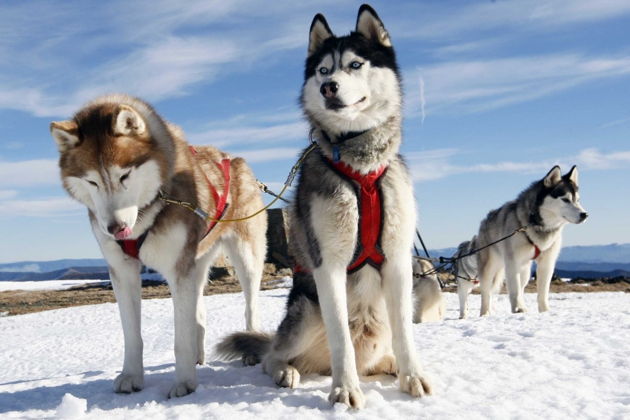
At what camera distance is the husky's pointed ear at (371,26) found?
3488 mm

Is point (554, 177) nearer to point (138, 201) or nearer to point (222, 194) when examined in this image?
point (222, 194)

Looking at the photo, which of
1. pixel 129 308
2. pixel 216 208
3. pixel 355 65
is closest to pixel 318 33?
pixel 355 65

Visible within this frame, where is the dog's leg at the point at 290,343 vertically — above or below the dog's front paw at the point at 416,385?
above

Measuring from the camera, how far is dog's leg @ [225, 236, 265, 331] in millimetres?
5004

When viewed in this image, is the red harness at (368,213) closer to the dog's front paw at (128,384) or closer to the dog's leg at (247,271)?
the dog's front paw at (128,384)

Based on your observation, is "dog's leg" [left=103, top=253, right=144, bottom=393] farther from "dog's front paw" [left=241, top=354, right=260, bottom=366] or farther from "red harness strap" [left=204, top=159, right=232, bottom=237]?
"dog's front paw" [left=241, top=354, right=260, bottom=366]

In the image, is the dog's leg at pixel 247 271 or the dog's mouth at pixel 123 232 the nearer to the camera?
the dog's mouth at pixel 123 232

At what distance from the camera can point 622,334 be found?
15.4ft

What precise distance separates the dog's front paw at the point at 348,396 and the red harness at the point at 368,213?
2.39ft

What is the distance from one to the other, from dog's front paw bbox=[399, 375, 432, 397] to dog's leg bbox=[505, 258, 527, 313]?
612 cm

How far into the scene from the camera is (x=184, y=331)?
11.8 ft

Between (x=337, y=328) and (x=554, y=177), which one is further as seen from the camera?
(x=554, y=177)

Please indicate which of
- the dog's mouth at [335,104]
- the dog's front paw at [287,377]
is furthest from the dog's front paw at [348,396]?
the dog's mouth at [335,104]

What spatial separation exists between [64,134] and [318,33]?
1.76 meters
